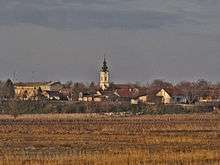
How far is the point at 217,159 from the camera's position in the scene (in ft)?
113

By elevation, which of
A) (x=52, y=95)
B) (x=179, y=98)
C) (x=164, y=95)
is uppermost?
(x=52, y=95)

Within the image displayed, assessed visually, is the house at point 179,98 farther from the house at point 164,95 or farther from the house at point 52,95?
the house at point 52,95

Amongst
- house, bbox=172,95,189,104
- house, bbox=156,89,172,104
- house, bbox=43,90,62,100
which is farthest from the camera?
house, bbox=43,90,62,100

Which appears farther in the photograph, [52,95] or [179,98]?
[52,95]

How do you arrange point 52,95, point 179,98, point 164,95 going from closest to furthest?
point 164,95, point 179,98, point 52,95

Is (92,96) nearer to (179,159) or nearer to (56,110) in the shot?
(56,110)

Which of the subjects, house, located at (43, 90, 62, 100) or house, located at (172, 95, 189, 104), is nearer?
house, located at (172, 95, 189, 104)

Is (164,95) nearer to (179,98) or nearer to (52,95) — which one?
(179,98)

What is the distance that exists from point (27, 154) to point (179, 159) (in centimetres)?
895

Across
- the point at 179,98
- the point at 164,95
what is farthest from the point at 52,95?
the point at 179,98

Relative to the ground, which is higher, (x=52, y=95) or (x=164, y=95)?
(x=52, y=95)

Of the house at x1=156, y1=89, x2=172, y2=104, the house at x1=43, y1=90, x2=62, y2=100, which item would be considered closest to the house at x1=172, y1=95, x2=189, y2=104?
the house at x1=156, y1=89, x2=172, y2=104

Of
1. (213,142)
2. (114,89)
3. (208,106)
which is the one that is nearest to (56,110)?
(208,106)

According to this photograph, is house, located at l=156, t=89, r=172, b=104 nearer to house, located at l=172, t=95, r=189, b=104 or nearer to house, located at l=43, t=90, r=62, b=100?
house, located at l=172, t=95, r=189, b=104
